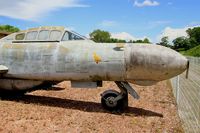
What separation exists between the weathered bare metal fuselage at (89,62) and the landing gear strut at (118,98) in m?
0.45

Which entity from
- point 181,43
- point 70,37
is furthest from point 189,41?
point 70,37

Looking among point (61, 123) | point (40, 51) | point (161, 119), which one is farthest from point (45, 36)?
point (161, 119)

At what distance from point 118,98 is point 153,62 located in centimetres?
168

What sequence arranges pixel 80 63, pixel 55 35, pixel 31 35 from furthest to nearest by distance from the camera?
pixel 31 35, pixel 55 35, pixel 80 63

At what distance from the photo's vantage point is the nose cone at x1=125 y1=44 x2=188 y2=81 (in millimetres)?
8820

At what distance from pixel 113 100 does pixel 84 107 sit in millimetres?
1093

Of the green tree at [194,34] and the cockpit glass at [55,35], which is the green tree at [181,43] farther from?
the cockpit glass at [55,35]

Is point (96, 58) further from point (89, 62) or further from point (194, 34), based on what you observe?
point (194, 34)

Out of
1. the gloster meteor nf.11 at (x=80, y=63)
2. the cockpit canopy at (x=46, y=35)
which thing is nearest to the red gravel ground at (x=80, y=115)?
the gloster meteor nf.11 at (x=80, y=63)

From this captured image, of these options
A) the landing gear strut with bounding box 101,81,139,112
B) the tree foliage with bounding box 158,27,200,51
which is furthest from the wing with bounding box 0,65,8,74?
the tree foliage with bounding box 158,27,200,51

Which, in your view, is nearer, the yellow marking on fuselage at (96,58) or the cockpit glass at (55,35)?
the yellow marking on fuselage at (96,58)

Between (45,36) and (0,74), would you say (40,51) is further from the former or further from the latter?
(0,74)

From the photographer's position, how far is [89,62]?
373 inches

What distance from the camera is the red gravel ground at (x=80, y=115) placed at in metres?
7.59
